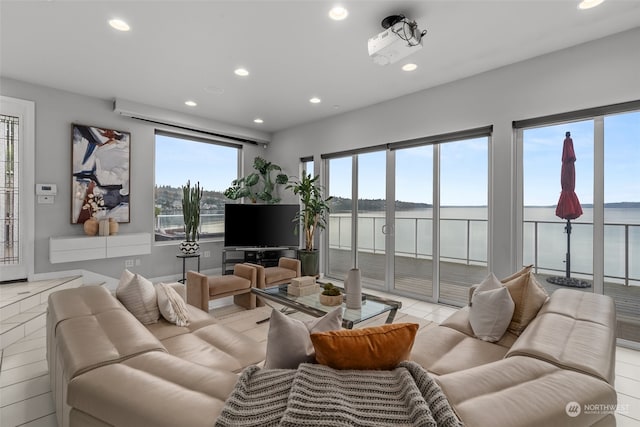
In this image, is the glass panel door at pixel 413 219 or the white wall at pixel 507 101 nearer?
the white wall at pixel 507 101

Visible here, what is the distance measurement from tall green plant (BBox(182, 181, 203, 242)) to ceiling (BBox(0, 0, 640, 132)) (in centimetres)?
163

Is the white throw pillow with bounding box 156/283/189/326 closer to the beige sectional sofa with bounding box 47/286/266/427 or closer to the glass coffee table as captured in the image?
the beige sectional sofa with bounding box 47/286/266/427

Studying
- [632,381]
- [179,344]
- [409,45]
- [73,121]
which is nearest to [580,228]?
[632,381]

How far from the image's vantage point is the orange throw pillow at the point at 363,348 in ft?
3.68

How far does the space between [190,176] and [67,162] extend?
5.69 ft

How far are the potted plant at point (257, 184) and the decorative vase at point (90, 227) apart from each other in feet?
6.82

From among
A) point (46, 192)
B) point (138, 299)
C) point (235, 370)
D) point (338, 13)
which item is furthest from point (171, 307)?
point (46, 192)

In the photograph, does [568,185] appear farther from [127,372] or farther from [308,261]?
[127,372]

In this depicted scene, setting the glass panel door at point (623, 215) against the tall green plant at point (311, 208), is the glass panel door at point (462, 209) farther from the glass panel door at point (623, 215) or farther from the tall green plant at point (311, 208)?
the tall green plant at point (311, 208)

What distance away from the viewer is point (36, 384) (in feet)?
7.13

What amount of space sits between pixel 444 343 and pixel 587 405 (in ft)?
3.27

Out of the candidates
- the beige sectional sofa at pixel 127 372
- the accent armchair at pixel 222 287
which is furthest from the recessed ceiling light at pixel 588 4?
the accent armchair at pixel 222 287

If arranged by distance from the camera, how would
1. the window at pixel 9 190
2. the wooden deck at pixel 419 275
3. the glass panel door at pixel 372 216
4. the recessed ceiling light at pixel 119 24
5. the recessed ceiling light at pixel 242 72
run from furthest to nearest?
the glass panel door at pixel 372 216, the wooden deck at pixel 419 275, the window at pixel 9 190, the recessed ceiling light at pixel 242 72, the recessed ceiling light at pixel 119 24

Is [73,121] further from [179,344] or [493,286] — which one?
[493,286]
